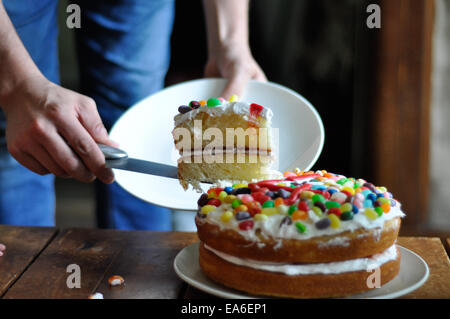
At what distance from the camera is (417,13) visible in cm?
283

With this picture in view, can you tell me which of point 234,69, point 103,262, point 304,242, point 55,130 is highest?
point 234,69

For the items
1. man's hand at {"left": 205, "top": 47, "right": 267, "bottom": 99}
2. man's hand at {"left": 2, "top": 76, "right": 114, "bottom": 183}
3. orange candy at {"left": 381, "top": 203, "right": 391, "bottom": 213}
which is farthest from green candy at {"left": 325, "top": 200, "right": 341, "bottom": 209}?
man's hand at {"left": 205, "top": 47, "right": 267, "bottom": 99}

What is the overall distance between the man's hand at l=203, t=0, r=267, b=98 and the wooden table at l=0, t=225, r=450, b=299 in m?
0.70

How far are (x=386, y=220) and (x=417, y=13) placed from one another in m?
2.03

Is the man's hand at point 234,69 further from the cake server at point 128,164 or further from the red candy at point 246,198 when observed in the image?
the red candy at point 246,198

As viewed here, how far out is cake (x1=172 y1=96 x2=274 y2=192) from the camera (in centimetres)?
147

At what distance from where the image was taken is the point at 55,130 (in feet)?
4.90

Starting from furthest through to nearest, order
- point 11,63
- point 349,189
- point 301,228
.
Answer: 1. point 11,63
2. point 349,189
3. point 301,228

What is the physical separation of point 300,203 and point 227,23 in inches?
47.1

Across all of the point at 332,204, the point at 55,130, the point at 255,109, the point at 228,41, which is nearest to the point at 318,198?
the point at 332,204

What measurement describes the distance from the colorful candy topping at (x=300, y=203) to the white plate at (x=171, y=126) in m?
0.38

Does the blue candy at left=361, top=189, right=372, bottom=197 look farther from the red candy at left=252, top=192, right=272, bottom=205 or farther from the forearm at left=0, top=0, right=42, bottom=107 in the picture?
the forearm at left=0, top=0, right=42, bottom=107

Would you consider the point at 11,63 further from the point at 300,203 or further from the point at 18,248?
the point at 300,203
